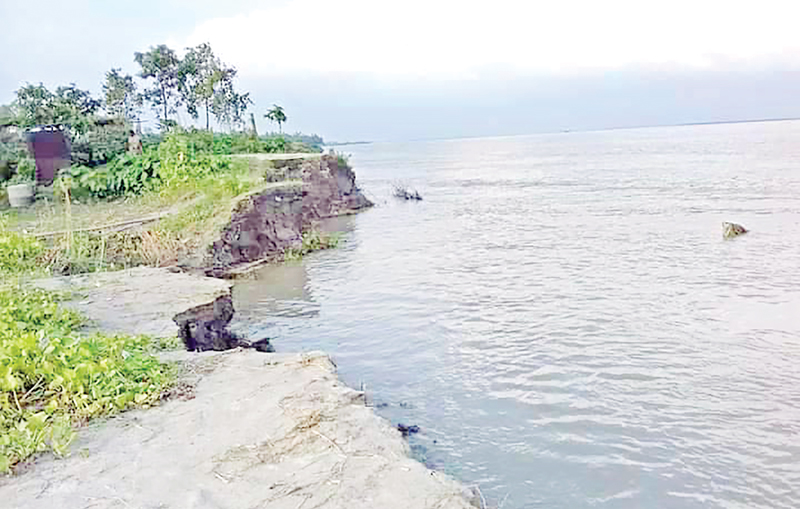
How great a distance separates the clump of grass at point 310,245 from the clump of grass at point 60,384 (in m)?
11.1

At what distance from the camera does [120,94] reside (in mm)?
36125

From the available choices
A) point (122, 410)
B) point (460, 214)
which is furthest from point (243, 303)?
point (460, 214)

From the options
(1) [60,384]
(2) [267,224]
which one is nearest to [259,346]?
(1) [60,384]

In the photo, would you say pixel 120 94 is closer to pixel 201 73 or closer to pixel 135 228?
pixel 201 73

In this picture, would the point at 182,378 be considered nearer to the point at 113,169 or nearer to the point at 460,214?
the point at 113,169

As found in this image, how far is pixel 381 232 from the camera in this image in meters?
21.3

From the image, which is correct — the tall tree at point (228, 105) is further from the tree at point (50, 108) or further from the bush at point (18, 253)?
the bush at point (18, 253)

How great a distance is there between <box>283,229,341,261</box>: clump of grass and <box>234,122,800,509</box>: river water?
1.27 feet

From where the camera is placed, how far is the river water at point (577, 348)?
5.61 meters

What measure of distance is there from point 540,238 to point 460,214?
749cm

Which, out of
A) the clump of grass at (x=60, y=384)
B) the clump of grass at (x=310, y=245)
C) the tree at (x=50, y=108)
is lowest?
the clump of grass at (x=310, y=245)

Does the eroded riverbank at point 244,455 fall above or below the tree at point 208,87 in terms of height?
below

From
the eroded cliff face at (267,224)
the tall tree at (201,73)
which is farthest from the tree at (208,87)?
the eroded cliff face at (267,224)

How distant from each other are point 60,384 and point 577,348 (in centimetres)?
645
